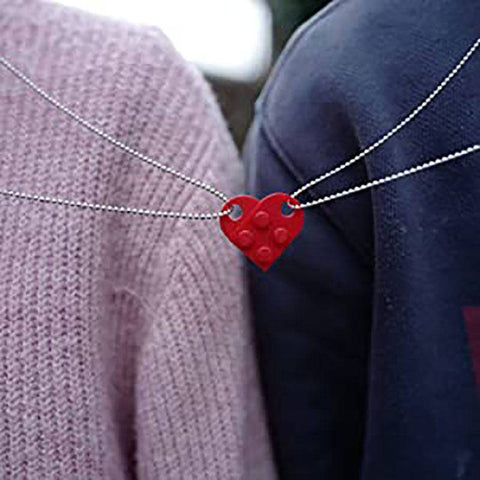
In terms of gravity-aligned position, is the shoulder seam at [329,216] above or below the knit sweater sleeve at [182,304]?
Answer: above

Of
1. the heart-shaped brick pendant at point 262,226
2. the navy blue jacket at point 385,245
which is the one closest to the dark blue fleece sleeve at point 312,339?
the navy blue jacket at point 385,245

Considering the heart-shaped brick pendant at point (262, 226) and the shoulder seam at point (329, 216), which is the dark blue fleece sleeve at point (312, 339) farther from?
the heart-shaped brick pendant at point (262, 226)

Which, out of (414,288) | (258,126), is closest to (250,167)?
(258,126)

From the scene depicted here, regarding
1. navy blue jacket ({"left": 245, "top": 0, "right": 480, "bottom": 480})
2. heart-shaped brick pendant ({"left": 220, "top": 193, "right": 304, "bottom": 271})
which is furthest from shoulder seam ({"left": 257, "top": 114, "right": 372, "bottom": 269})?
heart-shaped brick pendant ({"left": 220, "top": 193, "right": 304, "bottom": 271})

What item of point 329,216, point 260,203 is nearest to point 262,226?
point 260,203

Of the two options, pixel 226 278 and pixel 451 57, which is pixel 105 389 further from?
pixel 451 57

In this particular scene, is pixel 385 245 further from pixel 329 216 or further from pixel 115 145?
pixel 115 145
